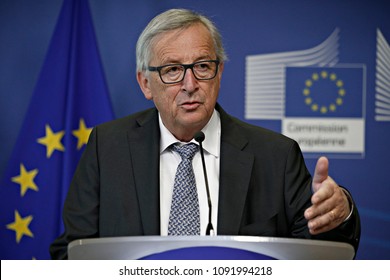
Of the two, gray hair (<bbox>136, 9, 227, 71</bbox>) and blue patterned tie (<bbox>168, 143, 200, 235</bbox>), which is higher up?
gray hair (<bbox>136, 9, 227, 71</bbox>)

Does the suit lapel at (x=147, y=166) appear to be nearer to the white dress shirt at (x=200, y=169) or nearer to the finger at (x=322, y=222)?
the white dress shirt at (x=200, y=169)

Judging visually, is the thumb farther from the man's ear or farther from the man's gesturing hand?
the man's ear

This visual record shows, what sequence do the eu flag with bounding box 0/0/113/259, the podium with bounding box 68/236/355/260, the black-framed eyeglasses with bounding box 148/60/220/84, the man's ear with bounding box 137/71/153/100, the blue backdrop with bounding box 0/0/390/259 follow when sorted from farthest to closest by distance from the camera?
the blue backdrop with bounding box 0/0/390/259 → the eu flag with bounding box 0/0/113/259 → the man's ear with bounding box 137/71/153/100 → the black-framed eyeglasses with bounding box 148/60/220/84 → the podium with bounding box 68/236/355/260

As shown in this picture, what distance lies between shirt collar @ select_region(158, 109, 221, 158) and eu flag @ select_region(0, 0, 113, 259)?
1144mm

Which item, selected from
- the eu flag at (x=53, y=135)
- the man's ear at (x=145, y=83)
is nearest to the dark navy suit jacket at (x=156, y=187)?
the man's ear at (x=145, y=83)

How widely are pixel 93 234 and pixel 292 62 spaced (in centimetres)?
198

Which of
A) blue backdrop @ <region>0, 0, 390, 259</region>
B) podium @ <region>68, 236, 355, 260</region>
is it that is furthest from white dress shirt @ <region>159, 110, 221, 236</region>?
blue backdrop @ <region>0, 0, 390, 259</region>

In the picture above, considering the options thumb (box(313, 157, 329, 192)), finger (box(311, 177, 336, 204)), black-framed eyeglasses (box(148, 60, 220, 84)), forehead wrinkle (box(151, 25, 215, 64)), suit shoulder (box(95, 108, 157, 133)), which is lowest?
finger (box(311, 177, 336, 204))

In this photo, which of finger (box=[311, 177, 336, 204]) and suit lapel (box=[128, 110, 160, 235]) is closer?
finger (box=[311, 177, 336, 204])

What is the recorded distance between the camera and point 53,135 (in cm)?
343

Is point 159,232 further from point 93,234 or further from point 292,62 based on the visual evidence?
point 292,62

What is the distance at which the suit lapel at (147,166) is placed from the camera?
2176 mm

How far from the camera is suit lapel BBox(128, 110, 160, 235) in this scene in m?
2.18

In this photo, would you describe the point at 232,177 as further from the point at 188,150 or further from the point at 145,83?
the point at 145,83
